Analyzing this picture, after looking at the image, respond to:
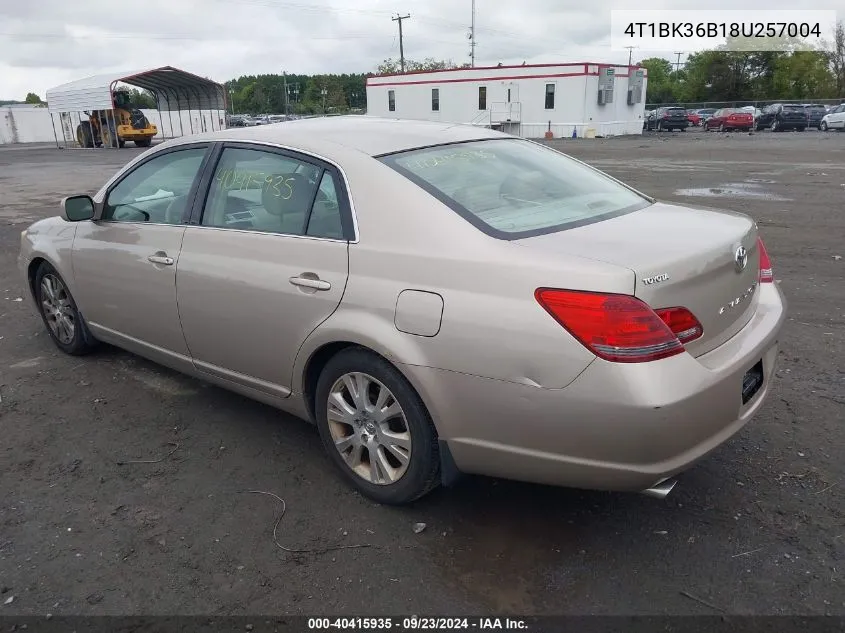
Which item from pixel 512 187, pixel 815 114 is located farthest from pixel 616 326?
pixel 815 114

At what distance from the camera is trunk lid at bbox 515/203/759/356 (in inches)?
95.3

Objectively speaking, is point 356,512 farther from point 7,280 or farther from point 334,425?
point 7,280

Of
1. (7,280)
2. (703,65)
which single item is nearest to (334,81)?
(703,65)

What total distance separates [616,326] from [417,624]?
1252 millimetres

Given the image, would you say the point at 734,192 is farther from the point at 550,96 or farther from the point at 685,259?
the point at 550,96

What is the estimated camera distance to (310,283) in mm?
3035

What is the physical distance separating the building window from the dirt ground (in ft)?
141

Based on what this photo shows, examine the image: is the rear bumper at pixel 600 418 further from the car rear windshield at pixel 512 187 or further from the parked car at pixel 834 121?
the parked car at pixel 834 121

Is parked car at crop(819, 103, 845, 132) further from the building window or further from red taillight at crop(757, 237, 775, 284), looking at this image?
red taillight at crop(757, 237, 775, 284)

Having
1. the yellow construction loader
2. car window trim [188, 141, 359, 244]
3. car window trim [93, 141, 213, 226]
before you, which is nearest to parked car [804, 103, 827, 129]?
the yellow construction loader

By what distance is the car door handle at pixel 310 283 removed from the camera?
117 inches

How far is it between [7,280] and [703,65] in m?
73.5

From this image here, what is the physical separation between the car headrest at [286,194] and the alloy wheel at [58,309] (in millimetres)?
2232

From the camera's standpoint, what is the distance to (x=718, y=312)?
2.64m
